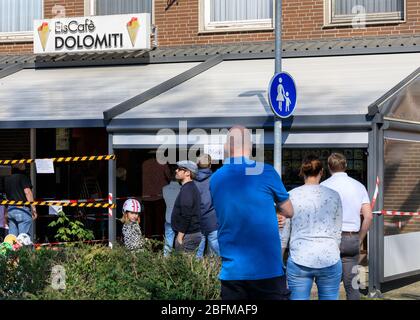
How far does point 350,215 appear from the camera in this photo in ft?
30.7

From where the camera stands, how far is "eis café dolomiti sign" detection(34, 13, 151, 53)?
16891mm

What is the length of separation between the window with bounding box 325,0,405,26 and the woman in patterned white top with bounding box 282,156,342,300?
334 inches

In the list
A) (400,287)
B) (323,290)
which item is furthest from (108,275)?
(400,287)

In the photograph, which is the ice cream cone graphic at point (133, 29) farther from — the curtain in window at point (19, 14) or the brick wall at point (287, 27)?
the curtain in window at point (19, 14)

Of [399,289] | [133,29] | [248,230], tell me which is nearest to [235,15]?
[133,29]

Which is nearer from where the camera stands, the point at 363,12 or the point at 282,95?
the point at 282,95

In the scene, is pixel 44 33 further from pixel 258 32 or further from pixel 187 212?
pixel 187 212

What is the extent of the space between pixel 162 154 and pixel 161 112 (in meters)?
1.77

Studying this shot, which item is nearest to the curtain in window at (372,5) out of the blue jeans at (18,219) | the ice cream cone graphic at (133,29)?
the ice cream cone graphic at (133,29)

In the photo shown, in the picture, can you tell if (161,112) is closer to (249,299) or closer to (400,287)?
(400,287)

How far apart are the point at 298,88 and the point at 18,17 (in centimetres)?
747

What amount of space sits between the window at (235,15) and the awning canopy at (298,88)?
1135 mm

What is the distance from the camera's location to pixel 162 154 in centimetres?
1533

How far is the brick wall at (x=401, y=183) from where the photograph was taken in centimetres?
1269
